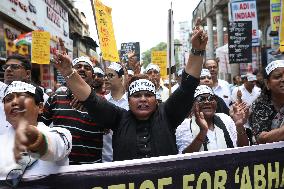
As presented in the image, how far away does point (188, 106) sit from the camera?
10.1 feet

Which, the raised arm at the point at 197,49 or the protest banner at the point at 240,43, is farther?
the protest banner at the point at 240,43

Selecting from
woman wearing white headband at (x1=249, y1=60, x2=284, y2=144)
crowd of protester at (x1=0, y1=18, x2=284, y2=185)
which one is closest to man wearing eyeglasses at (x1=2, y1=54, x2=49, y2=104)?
crowd of protester at (x1=0, y1=18, x2=284, y2=185)

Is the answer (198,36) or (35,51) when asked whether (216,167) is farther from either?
(35,51)

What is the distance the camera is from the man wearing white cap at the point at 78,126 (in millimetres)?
3217

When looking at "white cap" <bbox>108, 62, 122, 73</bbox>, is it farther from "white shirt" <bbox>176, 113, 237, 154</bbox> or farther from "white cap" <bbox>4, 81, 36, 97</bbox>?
"white cap" <bbox>4, 81, 36, 97</bbox>

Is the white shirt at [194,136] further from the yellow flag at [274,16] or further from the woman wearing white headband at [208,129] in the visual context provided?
the yellow flag at [274,16]

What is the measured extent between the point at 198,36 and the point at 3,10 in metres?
10.6

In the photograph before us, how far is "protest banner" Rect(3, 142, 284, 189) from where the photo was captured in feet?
7.64

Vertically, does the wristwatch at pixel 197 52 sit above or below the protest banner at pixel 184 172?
above

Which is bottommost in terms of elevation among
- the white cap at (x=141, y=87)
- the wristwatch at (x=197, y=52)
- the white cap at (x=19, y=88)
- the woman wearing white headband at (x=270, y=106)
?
the woman wearing white headband at (x=270, y=106)

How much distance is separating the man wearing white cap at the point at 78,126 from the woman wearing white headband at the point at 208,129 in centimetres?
73

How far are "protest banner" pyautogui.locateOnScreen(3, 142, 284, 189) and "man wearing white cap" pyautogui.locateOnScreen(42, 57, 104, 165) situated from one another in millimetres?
858

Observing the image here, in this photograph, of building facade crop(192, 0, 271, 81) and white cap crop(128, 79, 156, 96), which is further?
building facade crop(192, 0, 271, 81)

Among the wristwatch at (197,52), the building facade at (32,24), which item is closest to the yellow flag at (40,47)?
the building facade at (32,24)
